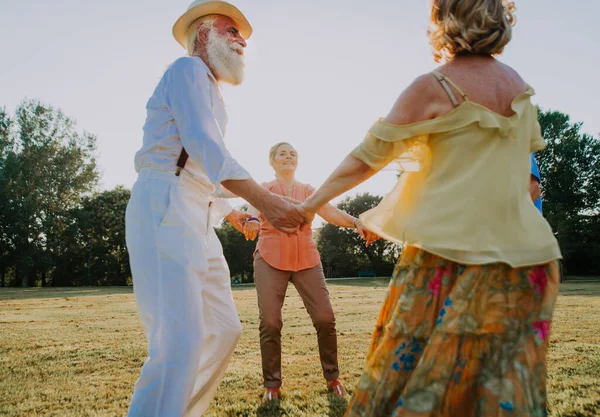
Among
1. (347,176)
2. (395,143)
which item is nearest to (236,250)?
(347,176)

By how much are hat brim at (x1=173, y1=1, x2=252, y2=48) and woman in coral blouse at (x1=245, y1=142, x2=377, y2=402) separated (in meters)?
2.02

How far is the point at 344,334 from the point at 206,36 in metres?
6.46

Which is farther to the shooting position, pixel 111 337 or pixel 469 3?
pixel 111 337

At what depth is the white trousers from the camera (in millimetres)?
2744

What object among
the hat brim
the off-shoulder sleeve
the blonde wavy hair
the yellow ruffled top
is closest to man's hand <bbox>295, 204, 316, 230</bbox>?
the off-shoulder sleeve

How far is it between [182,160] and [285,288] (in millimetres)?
2582

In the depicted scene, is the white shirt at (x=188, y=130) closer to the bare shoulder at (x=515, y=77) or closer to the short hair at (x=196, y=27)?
the short hair at (x=196, y=27)

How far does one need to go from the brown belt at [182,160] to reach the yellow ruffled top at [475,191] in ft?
4.21

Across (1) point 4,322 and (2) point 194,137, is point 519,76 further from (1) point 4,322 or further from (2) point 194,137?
(1) point 4,322

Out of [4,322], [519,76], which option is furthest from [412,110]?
[4,322]

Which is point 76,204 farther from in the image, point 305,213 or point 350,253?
point 305,213

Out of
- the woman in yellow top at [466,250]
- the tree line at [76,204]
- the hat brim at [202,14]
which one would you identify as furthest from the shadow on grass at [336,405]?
the tree line at [76,204]

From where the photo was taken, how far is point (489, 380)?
2.05m

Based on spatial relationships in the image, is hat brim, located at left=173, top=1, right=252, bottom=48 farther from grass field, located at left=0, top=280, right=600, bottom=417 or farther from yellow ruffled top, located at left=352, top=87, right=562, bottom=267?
grass field, located at left=0, top=280, right=600, bottom=417
